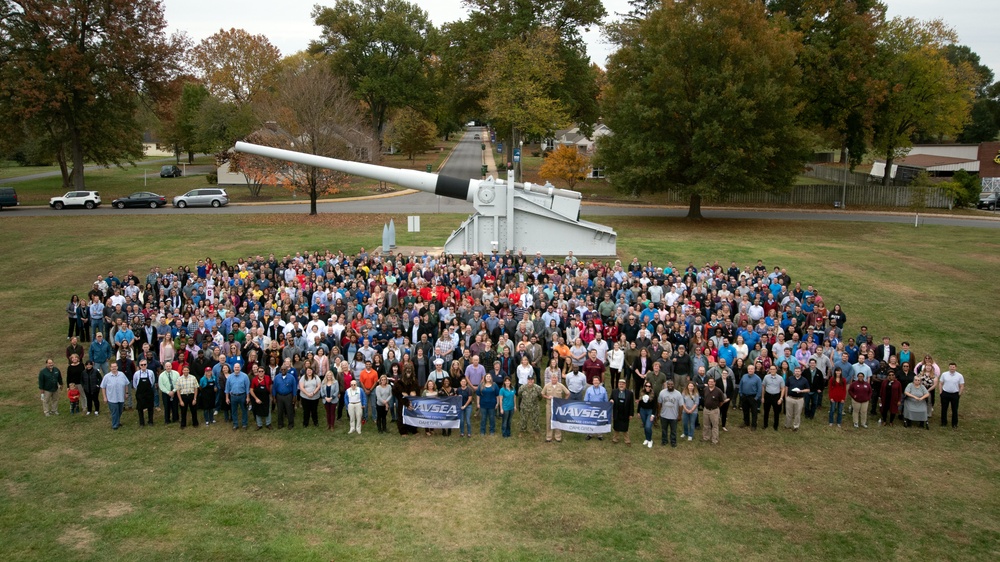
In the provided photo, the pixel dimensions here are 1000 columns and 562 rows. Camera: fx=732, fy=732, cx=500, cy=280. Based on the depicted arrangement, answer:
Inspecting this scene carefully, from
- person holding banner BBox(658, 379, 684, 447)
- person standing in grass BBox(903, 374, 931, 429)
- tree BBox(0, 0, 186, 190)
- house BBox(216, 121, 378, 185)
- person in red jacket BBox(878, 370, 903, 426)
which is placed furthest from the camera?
tree BBox(0, 0, 186, 190)

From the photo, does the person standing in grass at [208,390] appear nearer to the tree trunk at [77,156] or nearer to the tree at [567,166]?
the tree at [567,166]

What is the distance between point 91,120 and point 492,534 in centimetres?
4590

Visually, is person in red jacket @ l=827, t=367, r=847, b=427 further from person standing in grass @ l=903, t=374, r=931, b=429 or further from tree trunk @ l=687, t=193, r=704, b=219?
tree trunk @ l=687, t=193, r=704, b=219

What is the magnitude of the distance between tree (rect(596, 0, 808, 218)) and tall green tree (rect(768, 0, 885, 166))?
23.0ft

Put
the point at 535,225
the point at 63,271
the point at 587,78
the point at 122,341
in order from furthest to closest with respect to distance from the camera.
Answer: the point at 587,78
the point at 63,271
the point at 535,225
the point at 122,341

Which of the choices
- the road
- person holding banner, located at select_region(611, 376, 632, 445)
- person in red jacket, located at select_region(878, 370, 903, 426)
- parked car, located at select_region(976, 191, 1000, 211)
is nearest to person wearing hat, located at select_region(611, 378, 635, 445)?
person holding banner, located at select_region(611, 376, 632, 445)

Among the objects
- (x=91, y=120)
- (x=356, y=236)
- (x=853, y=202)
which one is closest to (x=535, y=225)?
(x=356, y=236)

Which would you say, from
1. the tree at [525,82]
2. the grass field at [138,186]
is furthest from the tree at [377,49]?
the tree at [525,82]

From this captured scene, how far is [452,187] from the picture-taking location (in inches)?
890

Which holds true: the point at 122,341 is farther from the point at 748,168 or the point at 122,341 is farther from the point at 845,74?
the point at 845,74

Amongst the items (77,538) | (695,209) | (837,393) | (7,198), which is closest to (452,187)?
(837,393)

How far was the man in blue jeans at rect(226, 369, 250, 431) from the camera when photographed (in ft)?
40.3

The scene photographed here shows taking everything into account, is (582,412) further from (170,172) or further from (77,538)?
(170,172)

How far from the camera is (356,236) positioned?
3078 centimetres
